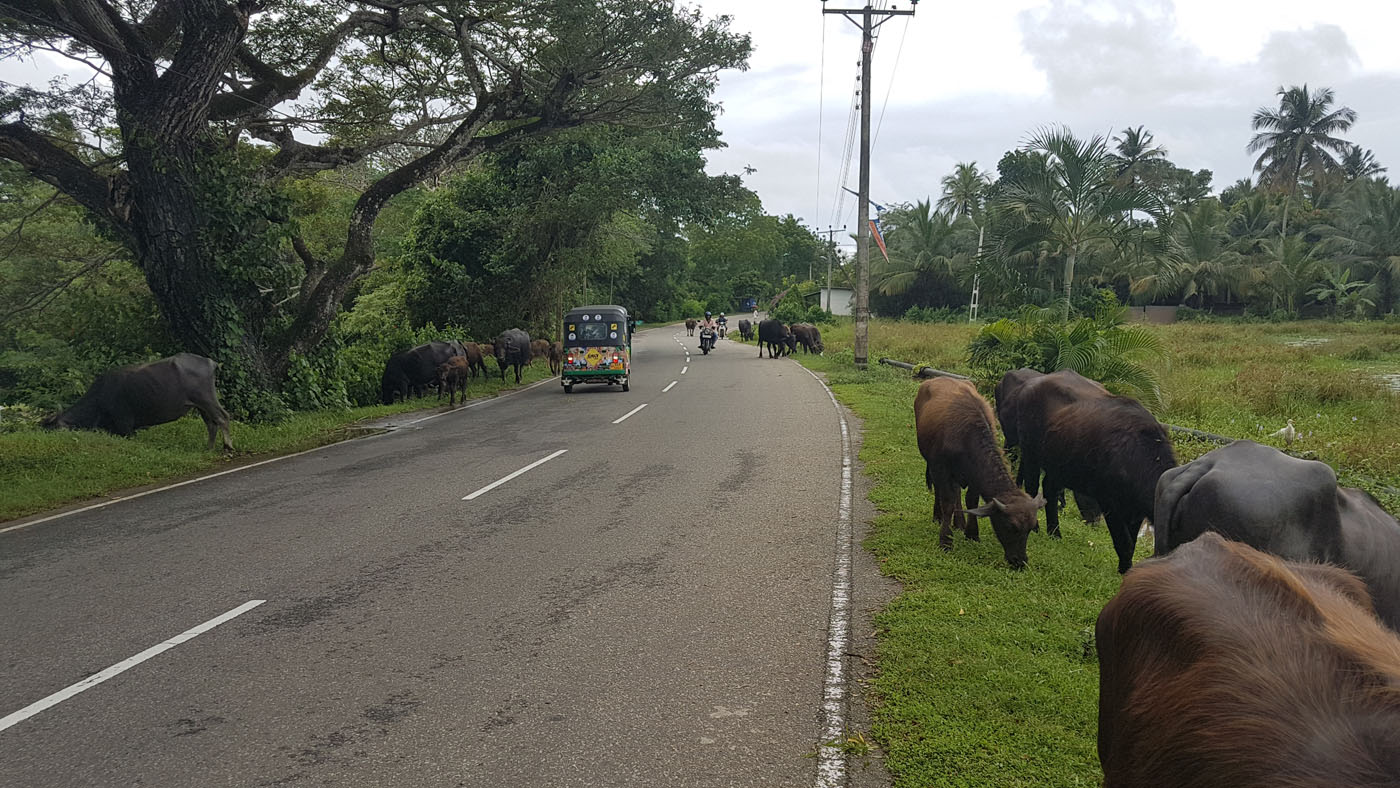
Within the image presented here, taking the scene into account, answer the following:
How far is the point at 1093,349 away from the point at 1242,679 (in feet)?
39.4

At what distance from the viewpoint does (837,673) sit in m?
4.87

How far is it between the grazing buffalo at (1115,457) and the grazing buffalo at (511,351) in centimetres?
2112

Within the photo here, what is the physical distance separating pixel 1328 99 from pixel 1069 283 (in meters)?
56.7

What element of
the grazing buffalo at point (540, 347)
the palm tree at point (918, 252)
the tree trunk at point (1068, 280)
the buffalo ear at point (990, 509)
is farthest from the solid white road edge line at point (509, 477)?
the palm tree at point (918, 252)

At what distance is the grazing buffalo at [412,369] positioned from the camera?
71.5 ft

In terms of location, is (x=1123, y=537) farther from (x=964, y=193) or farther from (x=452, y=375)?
(x=964, y=193)

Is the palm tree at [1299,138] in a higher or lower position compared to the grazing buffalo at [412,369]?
higher

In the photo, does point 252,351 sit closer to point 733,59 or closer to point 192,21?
point 192,21

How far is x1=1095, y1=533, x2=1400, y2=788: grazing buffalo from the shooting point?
201 centimetres

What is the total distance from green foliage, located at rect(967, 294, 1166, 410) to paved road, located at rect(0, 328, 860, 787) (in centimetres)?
514

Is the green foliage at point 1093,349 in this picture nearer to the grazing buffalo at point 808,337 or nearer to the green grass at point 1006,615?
the green grass at point 1006,615

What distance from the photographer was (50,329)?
20.4 metres

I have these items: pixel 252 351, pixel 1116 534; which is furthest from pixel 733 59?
pixel 1116 534

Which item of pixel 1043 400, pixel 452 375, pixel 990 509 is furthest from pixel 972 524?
pixel 452 375
